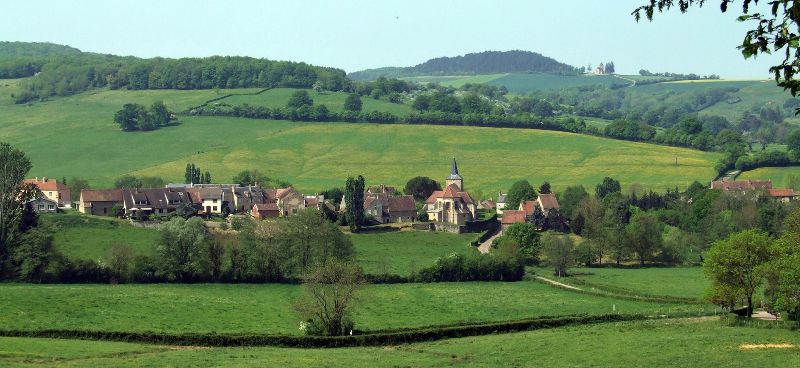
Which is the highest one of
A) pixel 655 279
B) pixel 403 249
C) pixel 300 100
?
pixel 300 100

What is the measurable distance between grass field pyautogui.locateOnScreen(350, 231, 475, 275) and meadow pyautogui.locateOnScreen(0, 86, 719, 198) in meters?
32.5

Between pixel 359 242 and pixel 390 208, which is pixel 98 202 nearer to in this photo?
pixel 359 242

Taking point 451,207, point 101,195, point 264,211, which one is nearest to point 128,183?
point 101,195

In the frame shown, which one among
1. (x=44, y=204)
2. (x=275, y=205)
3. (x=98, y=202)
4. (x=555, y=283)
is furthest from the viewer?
(x=275, y=205)

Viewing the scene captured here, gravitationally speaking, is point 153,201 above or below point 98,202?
below

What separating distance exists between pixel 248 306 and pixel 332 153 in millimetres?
99620

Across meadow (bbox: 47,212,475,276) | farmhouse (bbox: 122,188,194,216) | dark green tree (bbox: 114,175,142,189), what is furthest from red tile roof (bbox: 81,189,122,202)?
dark green tree (bbox: 114,175,142,189)

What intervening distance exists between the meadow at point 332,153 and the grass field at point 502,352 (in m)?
85.0

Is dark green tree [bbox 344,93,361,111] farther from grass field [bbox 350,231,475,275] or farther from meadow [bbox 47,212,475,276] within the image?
meadow [bbox 47,212,475,276]

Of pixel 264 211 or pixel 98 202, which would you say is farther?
pixel 264 211

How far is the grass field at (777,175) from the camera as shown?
459 feet

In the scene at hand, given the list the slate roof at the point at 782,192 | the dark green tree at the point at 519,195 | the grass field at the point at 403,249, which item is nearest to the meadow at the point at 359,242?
the grass field at the point at 403,249

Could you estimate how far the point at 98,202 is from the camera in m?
109

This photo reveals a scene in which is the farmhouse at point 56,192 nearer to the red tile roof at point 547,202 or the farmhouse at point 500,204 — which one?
the farmhouse at point 500,204
